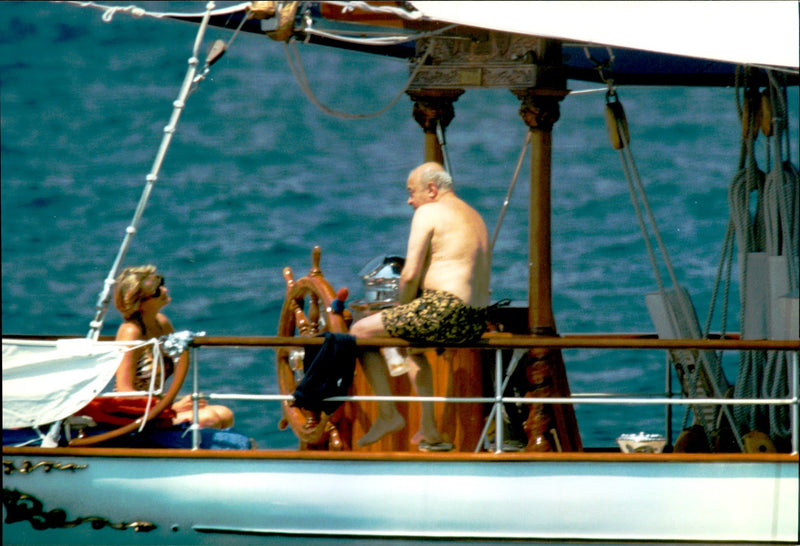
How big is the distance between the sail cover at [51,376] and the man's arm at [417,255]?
1271mm

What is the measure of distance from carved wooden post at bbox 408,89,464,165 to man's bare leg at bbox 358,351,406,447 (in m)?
1.51

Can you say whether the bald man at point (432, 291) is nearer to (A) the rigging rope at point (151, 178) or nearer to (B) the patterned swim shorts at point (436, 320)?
(B) the patterned swim shorts at point (436, 320)

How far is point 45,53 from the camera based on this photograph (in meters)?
34.2

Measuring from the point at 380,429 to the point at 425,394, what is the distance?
0.84 feet

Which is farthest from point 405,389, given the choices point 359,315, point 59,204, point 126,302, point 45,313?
point 59,204

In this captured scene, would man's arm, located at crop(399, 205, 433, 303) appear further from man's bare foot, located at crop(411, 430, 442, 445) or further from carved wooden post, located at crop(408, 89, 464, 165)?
carved wooden post, located at crop(408, 89, 464, 165)

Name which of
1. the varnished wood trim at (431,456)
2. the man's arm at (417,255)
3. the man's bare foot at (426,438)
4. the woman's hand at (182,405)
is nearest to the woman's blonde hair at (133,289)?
the varnished wood trim at (431,456)

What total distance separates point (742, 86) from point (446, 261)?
2.15 metres

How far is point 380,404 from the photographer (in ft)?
23.0

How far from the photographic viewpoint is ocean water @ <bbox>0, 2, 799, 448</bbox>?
27125 mm

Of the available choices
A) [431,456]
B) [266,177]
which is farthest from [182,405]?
[266,177]

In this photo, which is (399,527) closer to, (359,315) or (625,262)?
(359,315)

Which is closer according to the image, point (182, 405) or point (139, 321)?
point (139, 321)

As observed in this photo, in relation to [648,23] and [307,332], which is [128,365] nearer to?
[307,332]
